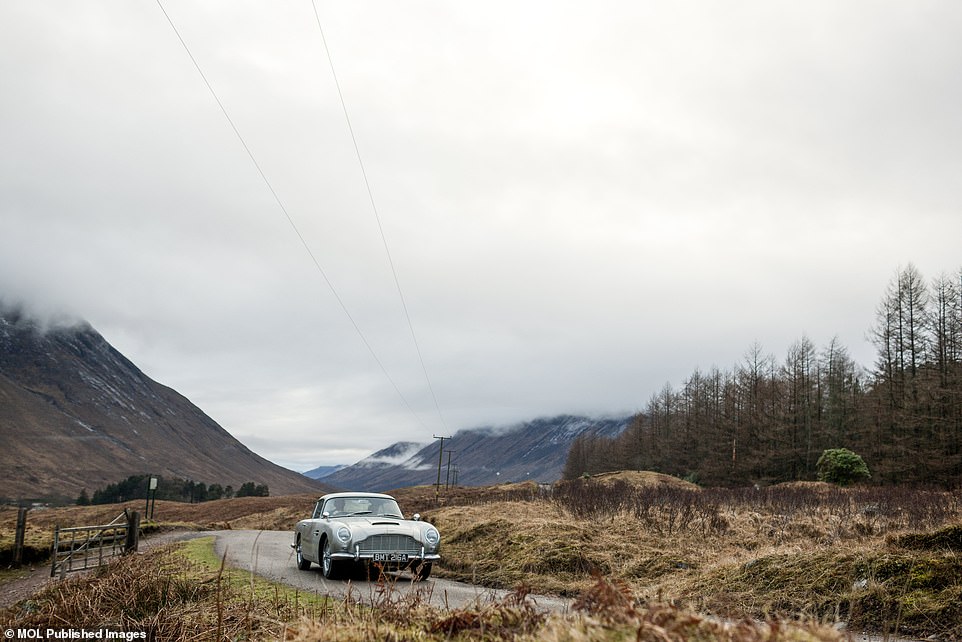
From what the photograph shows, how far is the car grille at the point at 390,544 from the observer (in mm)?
12719

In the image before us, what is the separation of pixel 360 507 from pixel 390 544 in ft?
7.53

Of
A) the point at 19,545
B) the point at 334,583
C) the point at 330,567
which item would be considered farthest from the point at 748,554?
the point at 19,545

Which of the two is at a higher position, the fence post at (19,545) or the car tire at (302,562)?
the car tire at (302,562)

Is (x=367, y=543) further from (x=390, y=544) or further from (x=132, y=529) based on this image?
(x=132, y=529)

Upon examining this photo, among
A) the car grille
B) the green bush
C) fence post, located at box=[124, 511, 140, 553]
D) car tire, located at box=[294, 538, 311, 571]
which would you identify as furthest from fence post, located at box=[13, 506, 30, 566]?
the green bush

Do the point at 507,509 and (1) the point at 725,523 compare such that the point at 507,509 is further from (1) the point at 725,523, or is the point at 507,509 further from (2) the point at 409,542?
(2) the point at 409,542

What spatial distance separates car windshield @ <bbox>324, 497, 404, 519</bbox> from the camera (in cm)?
1473

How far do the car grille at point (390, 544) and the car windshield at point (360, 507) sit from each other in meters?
1.69

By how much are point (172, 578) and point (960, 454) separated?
1880 inches

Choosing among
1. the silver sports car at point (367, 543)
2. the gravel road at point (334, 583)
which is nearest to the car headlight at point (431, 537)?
the silver sports car at point (367, 543)

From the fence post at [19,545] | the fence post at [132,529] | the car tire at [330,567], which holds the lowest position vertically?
the fence post at [19,545]

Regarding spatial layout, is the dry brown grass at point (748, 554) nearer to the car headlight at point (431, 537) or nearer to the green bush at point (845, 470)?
the car headlight at point (431, 537)

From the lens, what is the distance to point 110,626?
242 inches

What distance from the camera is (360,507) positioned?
14961 millimetres
